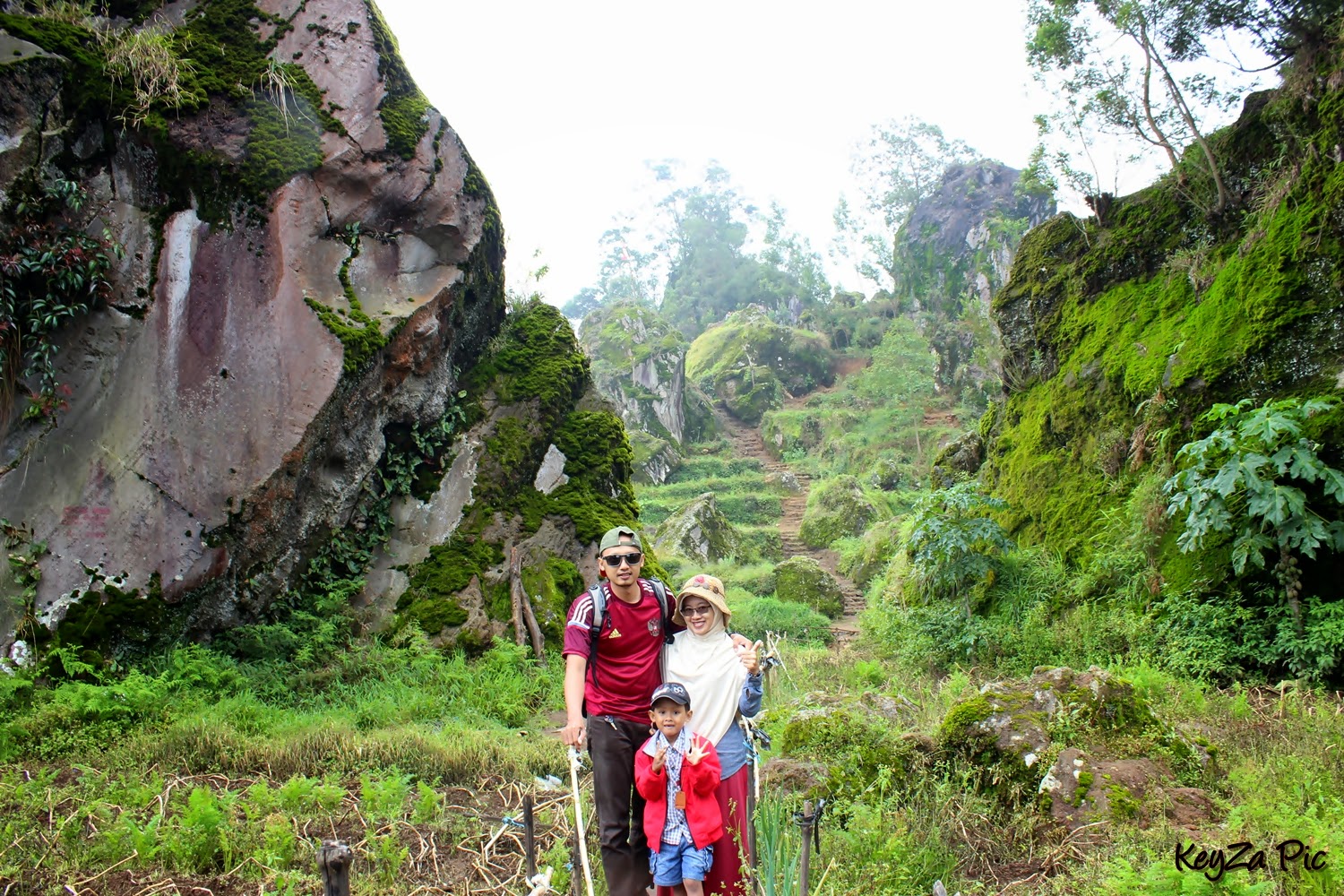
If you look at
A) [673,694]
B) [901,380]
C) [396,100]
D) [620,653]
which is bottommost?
[673,694]

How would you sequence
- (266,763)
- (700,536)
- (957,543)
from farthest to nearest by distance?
(700,536) → (957,543) → (266,763)

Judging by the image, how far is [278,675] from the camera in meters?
7.14

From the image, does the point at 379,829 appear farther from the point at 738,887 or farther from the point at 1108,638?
the point at 1108,638

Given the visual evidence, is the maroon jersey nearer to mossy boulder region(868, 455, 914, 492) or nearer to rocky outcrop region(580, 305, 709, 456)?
mossy boulder region(868, 455, 914, 492)

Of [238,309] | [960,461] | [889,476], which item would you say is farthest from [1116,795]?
[889,476]

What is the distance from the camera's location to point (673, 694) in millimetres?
3230

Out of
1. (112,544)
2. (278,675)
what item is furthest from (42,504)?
(278,675)

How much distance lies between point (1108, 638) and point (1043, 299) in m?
5.76

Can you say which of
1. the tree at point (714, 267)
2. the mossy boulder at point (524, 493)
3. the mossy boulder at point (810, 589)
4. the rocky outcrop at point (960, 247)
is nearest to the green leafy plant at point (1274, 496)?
the mossy boulder at point (524, 493)

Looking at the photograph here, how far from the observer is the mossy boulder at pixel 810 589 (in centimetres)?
1429

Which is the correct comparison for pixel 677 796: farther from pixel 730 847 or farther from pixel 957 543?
pixel 957 543

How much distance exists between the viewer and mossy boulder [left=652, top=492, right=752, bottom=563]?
18.3m

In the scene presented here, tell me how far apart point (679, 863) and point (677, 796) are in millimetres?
271

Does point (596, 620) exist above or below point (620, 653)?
above
